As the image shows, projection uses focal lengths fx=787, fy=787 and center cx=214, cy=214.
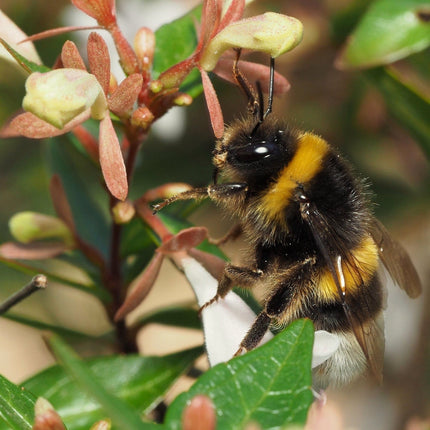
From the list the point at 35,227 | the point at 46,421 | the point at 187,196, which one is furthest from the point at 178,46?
the point at 46,421

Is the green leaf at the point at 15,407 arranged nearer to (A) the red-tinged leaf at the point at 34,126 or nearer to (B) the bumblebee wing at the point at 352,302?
(A) the red-tinged leaf at the point at 34,126

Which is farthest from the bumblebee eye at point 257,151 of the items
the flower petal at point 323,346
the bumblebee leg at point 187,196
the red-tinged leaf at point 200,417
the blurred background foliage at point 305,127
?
the blurred background foliage at point 305,127

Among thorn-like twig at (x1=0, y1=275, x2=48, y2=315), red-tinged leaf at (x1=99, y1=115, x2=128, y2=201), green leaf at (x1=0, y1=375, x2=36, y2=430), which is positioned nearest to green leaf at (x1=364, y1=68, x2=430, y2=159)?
red-tinged leaf at (x1=99, y1=115, x2=128, y2=201)

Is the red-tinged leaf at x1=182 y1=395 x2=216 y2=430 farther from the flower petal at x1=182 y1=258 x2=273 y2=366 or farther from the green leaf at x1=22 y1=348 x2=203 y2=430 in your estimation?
the green leaf at x1=22 y1=348 x2=203 y2=430

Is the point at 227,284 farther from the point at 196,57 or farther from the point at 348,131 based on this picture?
the point at 348,131

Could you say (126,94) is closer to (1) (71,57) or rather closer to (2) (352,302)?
(1) (71,57)

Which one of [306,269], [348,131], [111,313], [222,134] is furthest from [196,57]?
[348,131]
